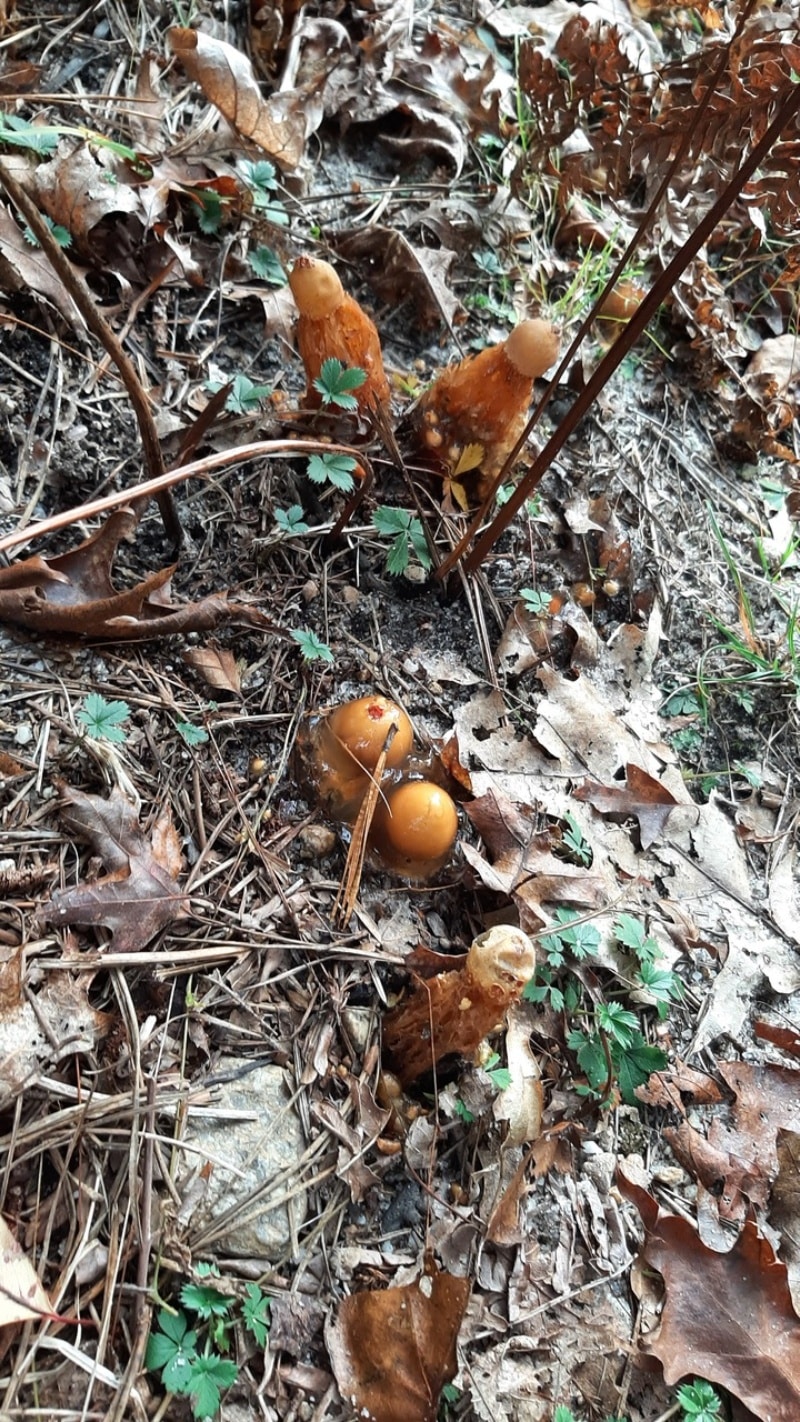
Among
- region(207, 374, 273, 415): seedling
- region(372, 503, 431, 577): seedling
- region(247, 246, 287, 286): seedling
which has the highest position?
region(247, 246, 287, 286): seedling

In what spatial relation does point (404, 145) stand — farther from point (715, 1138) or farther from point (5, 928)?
point (715, 1138)

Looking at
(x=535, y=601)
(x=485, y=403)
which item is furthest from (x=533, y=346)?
(x=535, y=601)

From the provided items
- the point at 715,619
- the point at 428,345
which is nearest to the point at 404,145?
the point at 428,345

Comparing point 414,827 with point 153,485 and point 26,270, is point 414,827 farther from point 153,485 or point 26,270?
point 26,270

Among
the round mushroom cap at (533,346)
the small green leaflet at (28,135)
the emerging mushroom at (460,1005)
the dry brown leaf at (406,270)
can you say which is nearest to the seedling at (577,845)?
the emerging mushroom at (460,1005)

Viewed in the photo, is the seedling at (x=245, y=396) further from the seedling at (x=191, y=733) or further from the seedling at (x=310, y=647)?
the seedling at (x=191, y=733)

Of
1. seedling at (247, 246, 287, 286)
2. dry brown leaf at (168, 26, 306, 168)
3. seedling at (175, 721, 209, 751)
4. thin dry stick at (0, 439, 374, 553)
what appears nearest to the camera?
thin dry stick at (0, 439, 374, 553)

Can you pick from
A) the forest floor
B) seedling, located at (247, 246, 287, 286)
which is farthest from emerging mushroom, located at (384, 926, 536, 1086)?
seedling, located at (247, 246, 287, 286)

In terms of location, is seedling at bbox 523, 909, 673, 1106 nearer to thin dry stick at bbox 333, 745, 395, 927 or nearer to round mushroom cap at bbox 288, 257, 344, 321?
thin dry stick at bbox 333, 745, 395, 927
